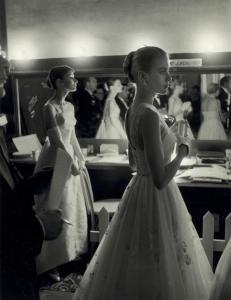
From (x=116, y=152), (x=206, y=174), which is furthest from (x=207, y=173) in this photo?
(x=116, y=152)

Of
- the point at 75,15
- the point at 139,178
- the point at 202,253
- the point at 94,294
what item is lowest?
the point at 94,294

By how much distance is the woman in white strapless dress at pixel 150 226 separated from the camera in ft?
6.17

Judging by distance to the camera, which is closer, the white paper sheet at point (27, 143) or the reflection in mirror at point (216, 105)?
the reflection in mirror at point (216, 105)

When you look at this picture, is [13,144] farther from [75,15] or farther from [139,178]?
[139,178]

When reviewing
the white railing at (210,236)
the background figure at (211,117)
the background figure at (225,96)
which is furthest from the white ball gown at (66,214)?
the background figure at (225,96)

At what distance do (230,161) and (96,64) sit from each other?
2045 millimetres

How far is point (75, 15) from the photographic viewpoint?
4.53 metres

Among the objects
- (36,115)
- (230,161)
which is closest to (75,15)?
(36,115)

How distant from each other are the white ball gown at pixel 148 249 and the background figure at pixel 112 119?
2.47 meters

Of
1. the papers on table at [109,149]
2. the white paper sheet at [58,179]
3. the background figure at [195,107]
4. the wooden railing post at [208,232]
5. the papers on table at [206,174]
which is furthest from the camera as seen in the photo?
the papers on table at [109,149]

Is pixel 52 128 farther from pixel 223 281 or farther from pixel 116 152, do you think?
pixel 223 281

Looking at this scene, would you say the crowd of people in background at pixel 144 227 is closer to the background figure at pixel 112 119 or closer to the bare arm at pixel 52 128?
the bare arm at pixel 52 128

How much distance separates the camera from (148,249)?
6.30 ft

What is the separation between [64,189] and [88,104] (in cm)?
156
